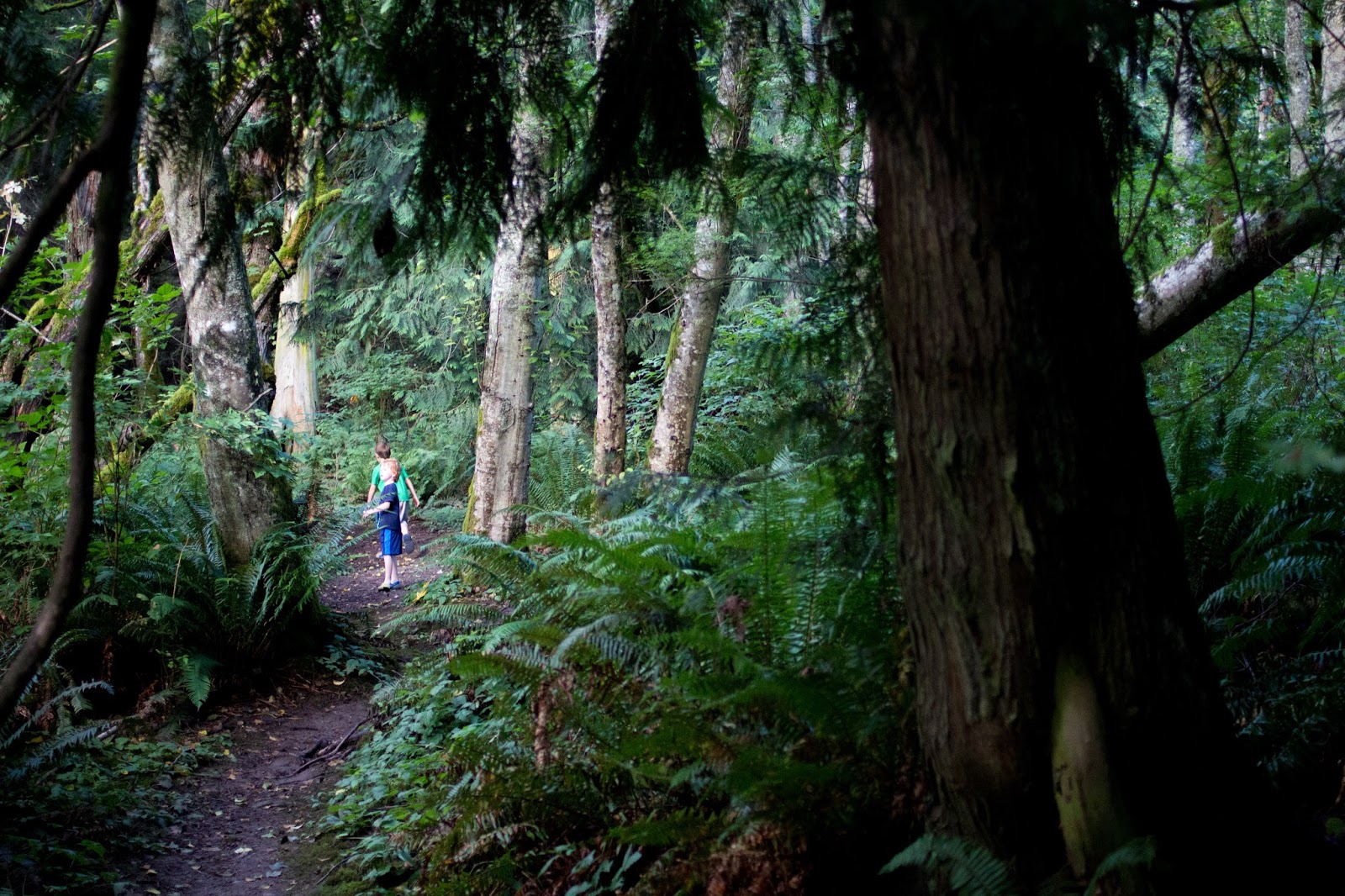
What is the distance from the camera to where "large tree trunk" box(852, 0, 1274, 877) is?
2.27 metres

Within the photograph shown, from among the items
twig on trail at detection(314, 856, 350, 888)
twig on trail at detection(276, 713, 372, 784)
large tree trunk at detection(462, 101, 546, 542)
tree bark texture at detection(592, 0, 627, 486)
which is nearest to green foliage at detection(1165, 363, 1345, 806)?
twig on trail at detection(314, 856, 350, 888)

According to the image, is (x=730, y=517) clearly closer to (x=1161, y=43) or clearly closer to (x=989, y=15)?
(x=1161, y=43)

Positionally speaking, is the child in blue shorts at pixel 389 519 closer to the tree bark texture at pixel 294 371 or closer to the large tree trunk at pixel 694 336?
the large tree trunk at pixel 694 336

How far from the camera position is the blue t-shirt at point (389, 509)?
11.7 m

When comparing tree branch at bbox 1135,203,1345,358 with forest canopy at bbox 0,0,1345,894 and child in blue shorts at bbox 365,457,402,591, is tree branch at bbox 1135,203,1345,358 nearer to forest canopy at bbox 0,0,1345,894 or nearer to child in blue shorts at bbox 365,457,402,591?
forest canopy at bbox 0,0,1345,894

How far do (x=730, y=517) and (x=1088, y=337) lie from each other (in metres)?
2.54

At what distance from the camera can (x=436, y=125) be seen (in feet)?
10.7

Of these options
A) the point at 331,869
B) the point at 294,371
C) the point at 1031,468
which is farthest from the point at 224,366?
the point at 294,371

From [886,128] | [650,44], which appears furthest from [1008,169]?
[650,44]

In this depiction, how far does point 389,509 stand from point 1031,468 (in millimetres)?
10488

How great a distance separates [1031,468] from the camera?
230 cm

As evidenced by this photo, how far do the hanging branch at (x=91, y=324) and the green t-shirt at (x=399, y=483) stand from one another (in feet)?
34.3

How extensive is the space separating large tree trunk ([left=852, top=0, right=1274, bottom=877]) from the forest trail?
12.4ft

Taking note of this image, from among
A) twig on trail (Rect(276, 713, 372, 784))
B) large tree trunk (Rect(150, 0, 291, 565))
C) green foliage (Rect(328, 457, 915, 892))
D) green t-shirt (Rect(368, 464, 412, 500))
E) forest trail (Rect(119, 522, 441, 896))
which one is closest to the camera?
green foliage (Rect(328, 457, 915, 892))
